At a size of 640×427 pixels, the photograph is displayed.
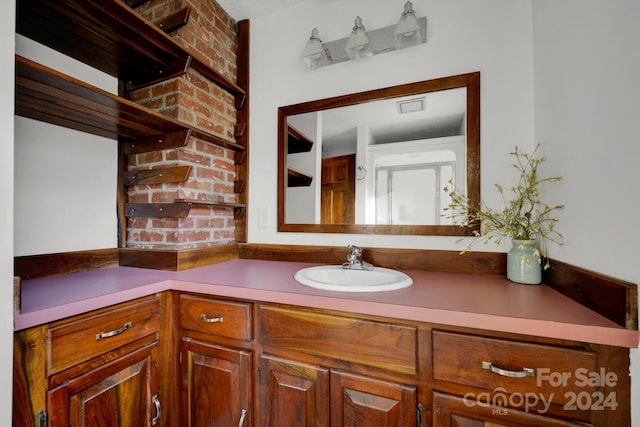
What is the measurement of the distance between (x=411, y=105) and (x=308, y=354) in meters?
1.25

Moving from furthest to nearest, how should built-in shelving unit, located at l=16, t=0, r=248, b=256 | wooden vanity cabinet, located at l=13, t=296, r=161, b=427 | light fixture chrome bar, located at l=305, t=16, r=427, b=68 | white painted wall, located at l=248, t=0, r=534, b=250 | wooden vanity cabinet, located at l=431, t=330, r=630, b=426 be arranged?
1. light fixture chrome bar, located at l=305, t=16, r=427, b=68
2. white painted wall, located at l=248, t=0, r=534, b=250
3. built-in shelving unit, located at l=16, t=0, r=248, b=256
4. wooden vanity cabinet, located at l=13, t=296, r=161, b=427
5. wooden vanity cabinet, located at l=431, t=330, r=630, b=426

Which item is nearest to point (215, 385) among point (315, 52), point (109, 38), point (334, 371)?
point (334, 371)

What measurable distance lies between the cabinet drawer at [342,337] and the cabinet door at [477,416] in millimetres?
118

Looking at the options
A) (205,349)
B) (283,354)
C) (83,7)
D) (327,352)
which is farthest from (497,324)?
(83,7)

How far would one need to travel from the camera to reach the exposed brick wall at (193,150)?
142 centimetres

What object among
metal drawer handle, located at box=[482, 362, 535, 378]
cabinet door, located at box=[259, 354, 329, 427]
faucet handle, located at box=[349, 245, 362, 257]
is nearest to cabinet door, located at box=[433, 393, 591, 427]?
metal drawer handle, located at box=[482, 362, 535, 378]

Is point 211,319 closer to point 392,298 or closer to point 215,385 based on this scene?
point 215,385

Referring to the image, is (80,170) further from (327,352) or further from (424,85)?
(424,85)

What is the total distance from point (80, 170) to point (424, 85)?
1735 millimetres

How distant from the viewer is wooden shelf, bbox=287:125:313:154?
165cm

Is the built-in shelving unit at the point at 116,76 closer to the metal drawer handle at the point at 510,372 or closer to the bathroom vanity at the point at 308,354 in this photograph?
the bathroom vanity at the point at 308,354

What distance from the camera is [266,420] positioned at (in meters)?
1.02

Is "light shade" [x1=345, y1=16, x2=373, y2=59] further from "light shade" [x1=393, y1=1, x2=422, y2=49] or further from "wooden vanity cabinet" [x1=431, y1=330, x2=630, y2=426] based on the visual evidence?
"wooden vanity cabinet" [x1=431, y1=330, x2=630, y2=426]

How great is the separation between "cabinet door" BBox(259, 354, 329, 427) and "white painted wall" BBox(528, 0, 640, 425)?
31.9 inches
